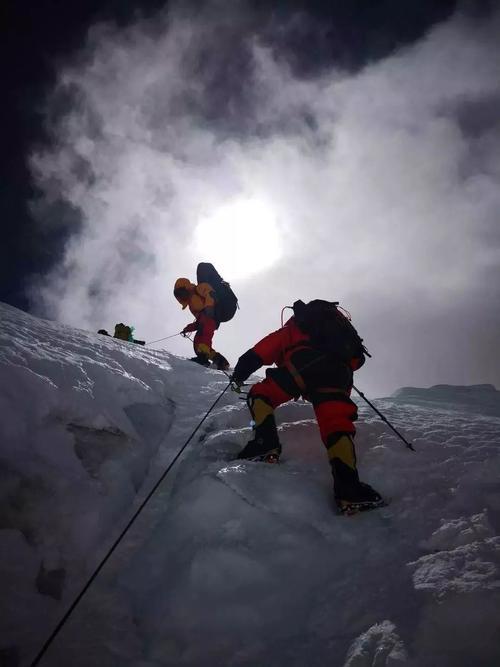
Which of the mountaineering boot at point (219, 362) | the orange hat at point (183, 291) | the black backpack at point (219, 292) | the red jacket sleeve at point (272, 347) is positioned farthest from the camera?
the black backpack at point (219, 292)

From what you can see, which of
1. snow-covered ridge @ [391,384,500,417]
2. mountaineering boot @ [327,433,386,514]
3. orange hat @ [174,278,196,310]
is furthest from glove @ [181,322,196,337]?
mountaineering boot @ [327,433,386,514]

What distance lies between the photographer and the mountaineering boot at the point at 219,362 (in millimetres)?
9148

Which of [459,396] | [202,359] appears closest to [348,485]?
[459,396]

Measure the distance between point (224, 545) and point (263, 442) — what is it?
1173 mm

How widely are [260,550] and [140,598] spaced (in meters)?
0.69

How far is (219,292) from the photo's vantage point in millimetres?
11047

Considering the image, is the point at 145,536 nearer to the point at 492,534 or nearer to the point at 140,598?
the point at 140,598

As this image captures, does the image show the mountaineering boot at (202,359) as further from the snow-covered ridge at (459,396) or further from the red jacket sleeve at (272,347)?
the red jacket sleeve at (272,347)

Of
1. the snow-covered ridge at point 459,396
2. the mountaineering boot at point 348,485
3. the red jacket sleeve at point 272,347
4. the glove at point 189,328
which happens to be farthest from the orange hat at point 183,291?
the mountaineering boot at point 348,485

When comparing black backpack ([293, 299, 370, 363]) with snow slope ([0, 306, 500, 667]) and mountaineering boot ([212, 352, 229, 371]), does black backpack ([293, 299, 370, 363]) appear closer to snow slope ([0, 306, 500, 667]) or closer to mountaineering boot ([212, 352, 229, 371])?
snow slope ([0, 306, 500, 667])

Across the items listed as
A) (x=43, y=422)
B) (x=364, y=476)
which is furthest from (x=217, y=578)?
(x=43, y=422)

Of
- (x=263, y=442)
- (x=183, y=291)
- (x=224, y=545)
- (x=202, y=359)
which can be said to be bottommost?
(x=224, y=545)

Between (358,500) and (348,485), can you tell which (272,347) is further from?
(358,500)

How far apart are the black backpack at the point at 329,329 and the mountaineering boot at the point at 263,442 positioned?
87 centimetres
